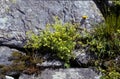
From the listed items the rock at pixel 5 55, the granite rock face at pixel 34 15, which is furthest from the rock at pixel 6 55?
the granite rock face at pixel 34 15

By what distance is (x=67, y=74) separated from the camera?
5688mm

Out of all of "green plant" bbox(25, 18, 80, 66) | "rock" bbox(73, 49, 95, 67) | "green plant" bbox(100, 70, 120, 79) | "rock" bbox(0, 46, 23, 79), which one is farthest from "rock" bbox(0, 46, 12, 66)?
"green plant" bbox(100, 70, 120, 79)

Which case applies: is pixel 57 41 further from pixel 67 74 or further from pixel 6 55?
pixel 6 55

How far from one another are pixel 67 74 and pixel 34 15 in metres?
1.41

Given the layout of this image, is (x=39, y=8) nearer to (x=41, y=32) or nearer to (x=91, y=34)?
(x=41, y=32)

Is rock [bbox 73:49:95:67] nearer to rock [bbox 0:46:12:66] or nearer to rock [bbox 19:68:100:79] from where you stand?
rock [bbox 19:68:100:79]

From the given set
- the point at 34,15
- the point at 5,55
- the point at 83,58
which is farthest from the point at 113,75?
the point at 5,55

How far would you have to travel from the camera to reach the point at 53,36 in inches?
226

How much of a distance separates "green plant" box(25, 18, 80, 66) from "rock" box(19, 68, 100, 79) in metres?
0.23

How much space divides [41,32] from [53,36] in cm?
28

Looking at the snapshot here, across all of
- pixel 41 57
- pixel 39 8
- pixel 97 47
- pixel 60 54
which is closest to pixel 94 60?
pixel 97 47

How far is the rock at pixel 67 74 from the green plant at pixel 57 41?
0.23 m

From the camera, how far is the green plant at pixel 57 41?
18.6 feet

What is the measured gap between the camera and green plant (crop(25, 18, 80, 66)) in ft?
18.6
